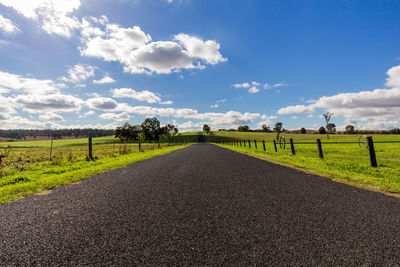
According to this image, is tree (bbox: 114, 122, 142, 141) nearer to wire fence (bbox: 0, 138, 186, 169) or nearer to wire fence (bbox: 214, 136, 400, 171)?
wire fence (bbox: 0, 138, 186, 169)

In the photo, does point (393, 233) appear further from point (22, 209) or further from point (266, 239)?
point (22, 209)

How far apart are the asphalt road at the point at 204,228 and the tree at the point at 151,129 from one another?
51.1 metres

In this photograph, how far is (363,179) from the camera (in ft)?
19.2

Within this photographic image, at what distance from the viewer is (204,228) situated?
279cm

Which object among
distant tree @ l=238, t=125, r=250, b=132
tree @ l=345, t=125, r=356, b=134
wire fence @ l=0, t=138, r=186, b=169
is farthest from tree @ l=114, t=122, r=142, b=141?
tree @ l=345, t=125, r=356, b=134

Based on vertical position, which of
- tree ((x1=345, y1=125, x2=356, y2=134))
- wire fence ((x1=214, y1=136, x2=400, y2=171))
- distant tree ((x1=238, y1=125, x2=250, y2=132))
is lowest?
wire fence ((x1=214, y1=136, x2=400, y2=171))

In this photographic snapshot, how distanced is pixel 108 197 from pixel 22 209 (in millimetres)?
1646

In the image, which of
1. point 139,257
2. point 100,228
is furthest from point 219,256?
point 100,228

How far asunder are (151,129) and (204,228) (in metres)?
55.1

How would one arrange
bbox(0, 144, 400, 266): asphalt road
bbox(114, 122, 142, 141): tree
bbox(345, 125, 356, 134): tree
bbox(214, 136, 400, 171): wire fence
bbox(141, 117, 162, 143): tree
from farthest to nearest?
bbox(345, 125, 356, 134): tree → bbox(114, 122, 142, 141): tree → bbox(141, 117, 162, 143): tree → bbox(214, 136, 400, 171): wire fence → bbox(0, 144, 400, 266): asphalt road

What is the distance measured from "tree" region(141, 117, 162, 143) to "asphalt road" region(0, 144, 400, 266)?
5109 cm

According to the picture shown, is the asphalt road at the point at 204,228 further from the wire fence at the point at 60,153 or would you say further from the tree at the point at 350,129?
the tree at the point at 350,129

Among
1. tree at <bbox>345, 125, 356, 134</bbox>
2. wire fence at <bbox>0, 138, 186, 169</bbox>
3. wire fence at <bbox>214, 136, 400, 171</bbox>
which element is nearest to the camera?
wire fence at <bbox>214, 136, 400, 171</bbox>

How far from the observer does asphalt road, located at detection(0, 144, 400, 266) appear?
2.10 metres
